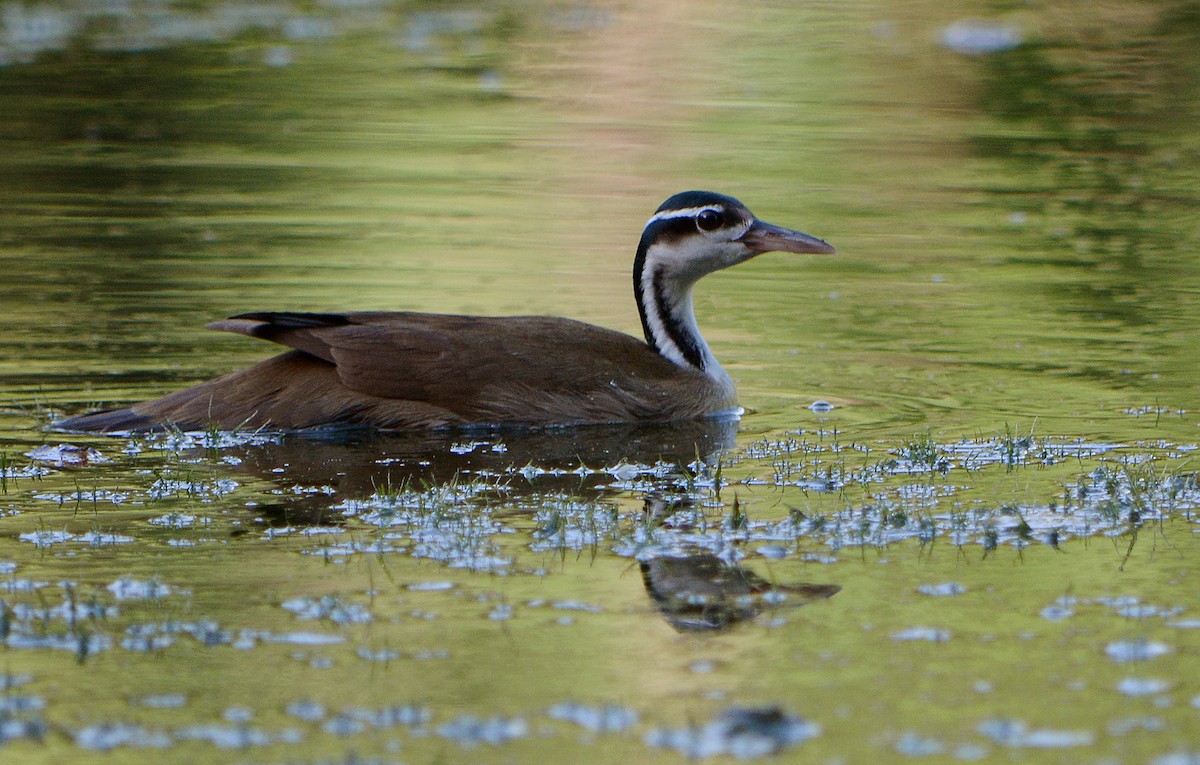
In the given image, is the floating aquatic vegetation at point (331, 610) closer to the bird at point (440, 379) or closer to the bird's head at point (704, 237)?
the bird at point (440, 379)

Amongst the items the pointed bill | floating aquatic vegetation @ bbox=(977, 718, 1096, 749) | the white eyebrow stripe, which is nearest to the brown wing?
the white eyebrow stripe

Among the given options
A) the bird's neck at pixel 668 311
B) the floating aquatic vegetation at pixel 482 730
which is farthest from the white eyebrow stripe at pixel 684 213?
the floating aquatic vegetation at pixel 482 730

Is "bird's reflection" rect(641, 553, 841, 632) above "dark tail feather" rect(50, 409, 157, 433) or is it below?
below

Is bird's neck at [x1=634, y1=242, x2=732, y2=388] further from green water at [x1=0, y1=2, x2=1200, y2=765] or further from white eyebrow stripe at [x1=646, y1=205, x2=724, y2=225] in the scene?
green water at [x1=0, y1=2, x2=1200, y2=765]

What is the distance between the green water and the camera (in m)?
4.99

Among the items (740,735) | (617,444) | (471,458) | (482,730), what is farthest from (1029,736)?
(617,444)

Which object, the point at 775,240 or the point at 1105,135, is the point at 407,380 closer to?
the point at 775,240

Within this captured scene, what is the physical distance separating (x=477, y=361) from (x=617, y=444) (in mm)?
837

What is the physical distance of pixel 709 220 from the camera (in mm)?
9680

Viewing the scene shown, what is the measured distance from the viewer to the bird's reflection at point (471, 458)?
299 inches

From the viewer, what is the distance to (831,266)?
1380cm

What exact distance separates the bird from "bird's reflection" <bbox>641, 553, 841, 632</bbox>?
9.18ft

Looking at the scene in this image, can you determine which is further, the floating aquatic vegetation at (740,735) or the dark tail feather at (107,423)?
the dark tail feather at (107,423)

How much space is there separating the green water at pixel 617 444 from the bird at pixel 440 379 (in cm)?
21
